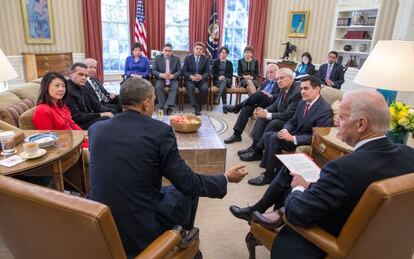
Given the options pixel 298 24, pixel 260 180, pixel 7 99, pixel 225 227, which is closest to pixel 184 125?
pixel 260 180

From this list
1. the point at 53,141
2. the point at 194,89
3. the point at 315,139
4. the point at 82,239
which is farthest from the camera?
the point at 194,89

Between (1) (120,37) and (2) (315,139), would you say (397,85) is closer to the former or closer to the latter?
(2) (315,139)

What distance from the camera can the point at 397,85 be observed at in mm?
1997

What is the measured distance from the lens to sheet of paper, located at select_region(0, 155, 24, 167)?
1.61m

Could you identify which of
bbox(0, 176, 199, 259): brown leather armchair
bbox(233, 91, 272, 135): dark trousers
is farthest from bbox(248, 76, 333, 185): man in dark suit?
bbox(0, 176, 199, 259): brown leather armchair

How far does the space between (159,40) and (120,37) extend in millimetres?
924

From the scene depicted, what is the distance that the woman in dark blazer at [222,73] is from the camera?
5504mm

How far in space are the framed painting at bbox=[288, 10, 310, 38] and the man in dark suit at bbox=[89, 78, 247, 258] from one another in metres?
6.18

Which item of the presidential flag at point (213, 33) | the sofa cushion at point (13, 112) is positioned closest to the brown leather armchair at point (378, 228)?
the sofa cushion at point (13, 112)

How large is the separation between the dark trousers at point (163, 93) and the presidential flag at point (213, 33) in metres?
2.13

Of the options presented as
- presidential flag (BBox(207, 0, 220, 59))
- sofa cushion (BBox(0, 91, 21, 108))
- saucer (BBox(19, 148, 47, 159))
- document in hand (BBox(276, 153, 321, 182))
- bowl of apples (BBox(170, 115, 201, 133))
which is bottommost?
bowl of apples (BBox(170, 115, 201, 133))

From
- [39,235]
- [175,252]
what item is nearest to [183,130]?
[175,252]

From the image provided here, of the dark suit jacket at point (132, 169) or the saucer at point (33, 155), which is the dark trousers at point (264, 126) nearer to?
the dark suit jacket at point (132, 169)

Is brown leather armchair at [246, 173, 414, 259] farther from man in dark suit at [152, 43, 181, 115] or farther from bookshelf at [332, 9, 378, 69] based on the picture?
bookshelf at [332, 9, 378, 69]
